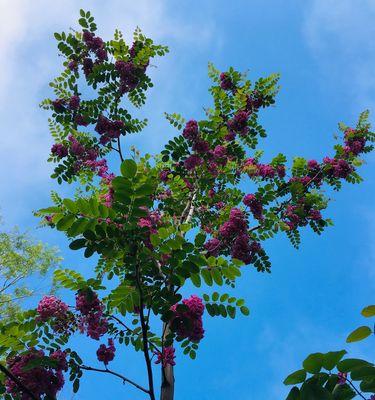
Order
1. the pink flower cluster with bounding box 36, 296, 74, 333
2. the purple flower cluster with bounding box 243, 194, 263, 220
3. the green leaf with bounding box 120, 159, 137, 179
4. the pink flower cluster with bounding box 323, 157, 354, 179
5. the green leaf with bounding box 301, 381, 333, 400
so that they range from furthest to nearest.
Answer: the pink flower cluster with bounding box 323, 157, 354, 179 → the purple flower cluster with bounding box 243, 194, 263, 220 → the pink flower cluster with bounding box 36, 296, 74, 333 → the green leaf with bounding box 120, 159, 137, 179 → the green leaf with bounding box 301, 381, 333, 400

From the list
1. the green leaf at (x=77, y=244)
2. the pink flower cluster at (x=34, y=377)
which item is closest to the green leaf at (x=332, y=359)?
the green leaf at (x=77, y=244)

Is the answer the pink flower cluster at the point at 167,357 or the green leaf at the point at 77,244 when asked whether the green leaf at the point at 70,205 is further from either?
the pink flower cluster at the point at 167,357

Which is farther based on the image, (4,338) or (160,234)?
(4,338)

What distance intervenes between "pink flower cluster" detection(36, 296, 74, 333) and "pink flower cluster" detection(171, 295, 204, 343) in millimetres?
1236

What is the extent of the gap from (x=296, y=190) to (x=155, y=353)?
445 centimetres

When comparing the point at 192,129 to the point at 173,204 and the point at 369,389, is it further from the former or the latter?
the point at 369,389

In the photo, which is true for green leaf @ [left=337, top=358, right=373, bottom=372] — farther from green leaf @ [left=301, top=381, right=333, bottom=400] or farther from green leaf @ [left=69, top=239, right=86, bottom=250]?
green leaf @ [left=69, top=239, right=86, bottom=250]

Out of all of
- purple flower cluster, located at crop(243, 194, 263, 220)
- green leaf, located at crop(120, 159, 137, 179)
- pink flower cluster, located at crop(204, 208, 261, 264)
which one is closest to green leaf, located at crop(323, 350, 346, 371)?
green leaf, located at crop(120, 159, 137, 179)

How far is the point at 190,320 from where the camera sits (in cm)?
379

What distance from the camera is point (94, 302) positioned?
4348mm

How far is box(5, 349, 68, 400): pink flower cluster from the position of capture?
367 cm

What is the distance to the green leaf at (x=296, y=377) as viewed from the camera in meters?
1.79

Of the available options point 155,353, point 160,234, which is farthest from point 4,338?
point 160,234

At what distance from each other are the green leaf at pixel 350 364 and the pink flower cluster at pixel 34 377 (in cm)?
284
